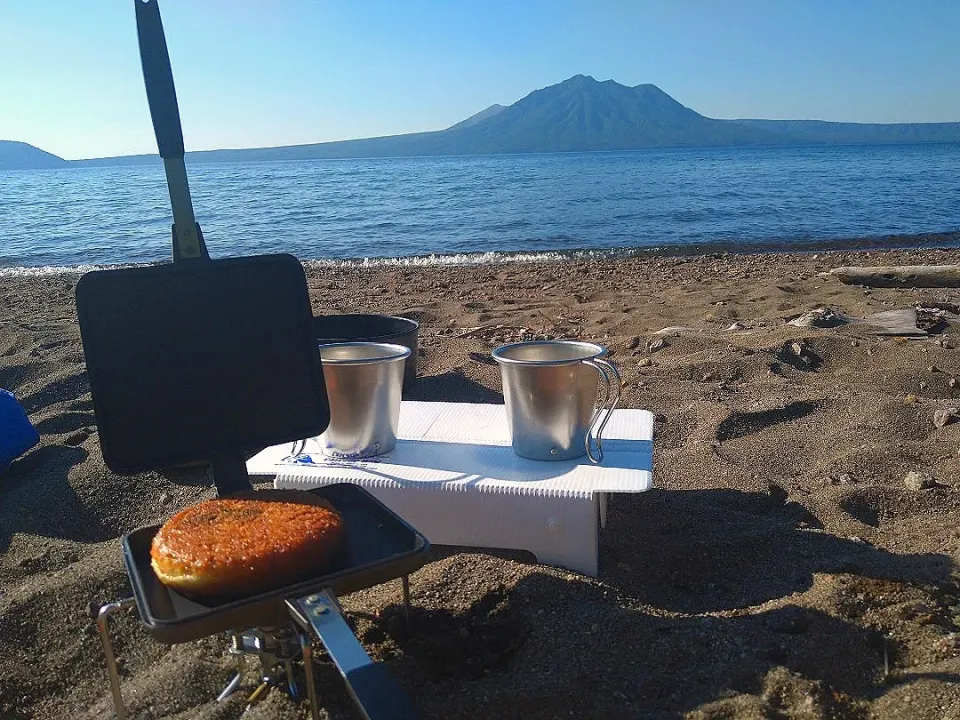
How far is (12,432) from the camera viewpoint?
3.60 meters

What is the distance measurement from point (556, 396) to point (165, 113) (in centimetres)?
135

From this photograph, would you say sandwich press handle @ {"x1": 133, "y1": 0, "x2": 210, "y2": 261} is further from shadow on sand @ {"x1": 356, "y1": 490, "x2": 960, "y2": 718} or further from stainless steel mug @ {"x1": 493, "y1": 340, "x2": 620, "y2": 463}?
shadow on sand @ {"x1": 356, "y1": 490, "x2": 960, "y2": 718}

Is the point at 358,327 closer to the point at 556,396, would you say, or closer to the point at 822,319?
the point at 556,396

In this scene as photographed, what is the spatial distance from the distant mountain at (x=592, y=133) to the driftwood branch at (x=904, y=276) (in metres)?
123

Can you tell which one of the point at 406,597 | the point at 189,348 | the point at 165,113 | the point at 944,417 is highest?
the point at 165,113

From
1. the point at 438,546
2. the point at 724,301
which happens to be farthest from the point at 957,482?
the point at 724,301

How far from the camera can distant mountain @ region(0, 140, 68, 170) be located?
15519cm

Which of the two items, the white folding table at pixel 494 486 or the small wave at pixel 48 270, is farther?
the small wave at pixel 48 270

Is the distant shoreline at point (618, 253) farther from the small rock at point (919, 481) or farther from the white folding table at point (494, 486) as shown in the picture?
the white folding table at point (494, 486)

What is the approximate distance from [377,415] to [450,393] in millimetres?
2226

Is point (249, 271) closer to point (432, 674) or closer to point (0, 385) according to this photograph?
point (432, 674)

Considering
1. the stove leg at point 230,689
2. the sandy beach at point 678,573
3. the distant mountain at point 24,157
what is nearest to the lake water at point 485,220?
the sandy beach at point 678,573

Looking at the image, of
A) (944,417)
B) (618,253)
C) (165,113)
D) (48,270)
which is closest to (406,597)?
(165,113)

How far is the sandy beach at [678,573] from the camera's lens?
182 centimetres
